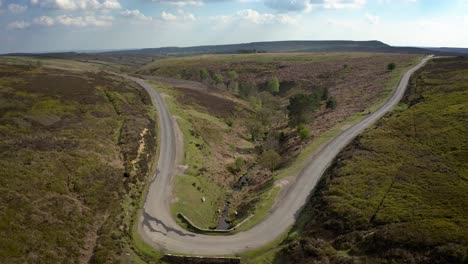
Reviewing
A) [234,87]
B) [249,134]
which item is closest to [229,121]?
[249,134]

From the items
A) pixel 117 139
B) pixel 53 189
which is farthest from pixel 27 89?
pixel 53 189

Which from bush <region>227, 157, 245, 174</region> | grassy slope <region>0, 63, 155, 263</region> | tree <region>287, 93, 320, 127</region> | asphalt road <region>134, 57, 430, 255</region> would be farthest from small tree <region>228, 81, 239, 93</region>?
asphalt road <region>134, 57, 430, 255</region>

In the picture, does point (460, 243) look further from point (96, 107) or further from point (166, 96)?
point (166, 96)

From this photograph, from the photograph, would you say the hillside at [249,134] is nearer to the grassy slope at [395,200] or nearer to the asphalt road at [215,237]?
the asphalt road at [215,237]

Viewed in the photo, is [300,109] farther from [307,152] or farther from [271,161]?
[271,161]

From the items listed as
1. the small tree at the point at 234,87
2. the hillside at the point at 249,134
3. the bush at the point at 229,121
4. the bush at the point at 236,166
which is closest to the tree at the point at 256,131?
the hillside at the point at 249,134
